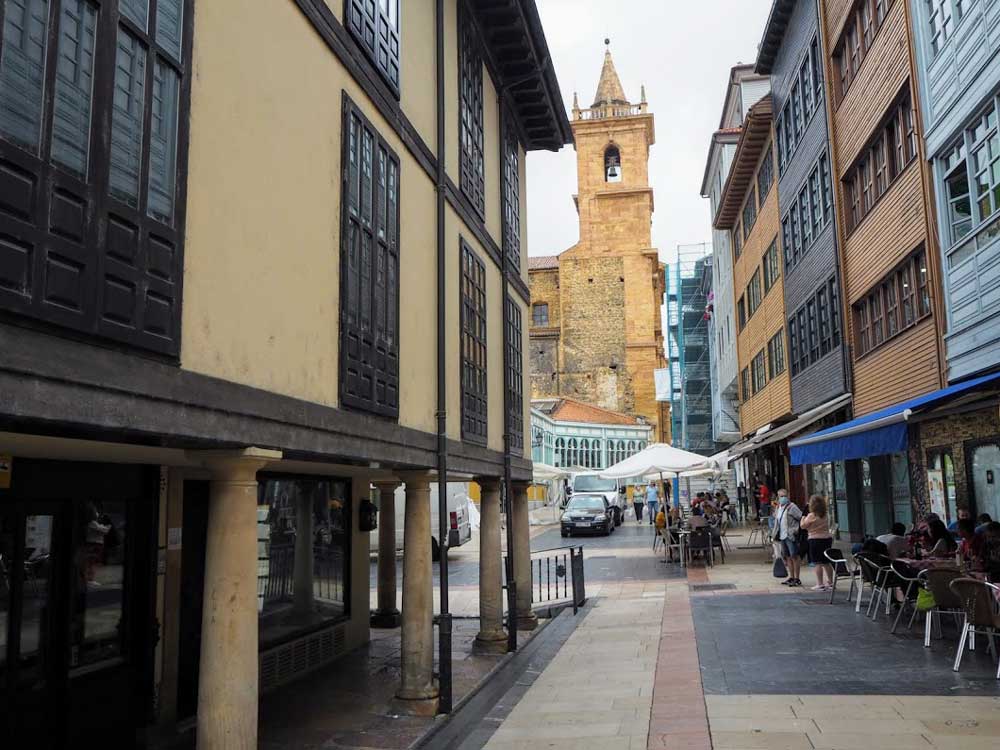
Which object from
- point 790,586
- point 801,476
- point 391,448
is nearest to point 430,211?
point 391,448

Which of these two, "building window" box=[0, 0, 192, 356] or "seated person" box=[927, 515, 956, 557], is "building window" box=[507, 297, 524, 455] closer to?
"seated person" box=[927, 515, 956, 557]

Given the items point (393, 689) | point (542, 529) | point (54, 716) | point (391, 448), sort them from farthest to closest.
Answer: point (542, 529) → point (393, 689) → point (391, 448) → point (54, 716)

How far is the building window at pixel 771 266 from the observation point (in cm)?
2822

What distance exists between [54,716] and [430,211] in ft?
19.2

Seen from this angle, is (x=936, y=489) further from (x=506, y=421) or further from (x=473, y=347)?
(x=473, y=347)

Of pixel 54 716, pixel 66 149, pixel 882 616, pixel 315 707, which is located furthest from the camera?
pixel 882 616

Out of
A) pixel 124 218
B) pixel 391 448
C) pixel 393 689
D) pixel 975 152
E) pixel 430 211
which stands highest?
pixel 975 152

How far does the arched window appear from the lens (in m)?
78.2

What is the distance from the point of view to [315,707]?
9.12 metres

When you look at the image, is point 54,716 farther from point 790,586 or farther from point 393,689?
point 790,586

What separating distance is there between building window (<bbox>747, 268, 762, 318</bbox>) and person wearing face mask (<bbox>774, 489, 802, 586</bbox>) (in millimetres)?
16156

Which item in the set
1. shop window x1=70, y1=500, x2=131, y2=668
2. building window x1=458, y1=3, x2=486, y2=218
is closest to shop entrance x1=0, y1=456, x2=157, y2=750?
shop window x1=70, y1=500, x2=131, y2=668

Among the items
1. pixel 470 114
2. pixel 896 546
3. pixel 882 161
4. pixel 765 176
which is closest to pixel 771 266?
pixel 765 176

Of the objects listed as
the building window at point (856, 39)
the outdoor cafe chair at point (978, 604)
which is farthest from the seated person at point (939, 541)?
the building window at point (856, 39)
